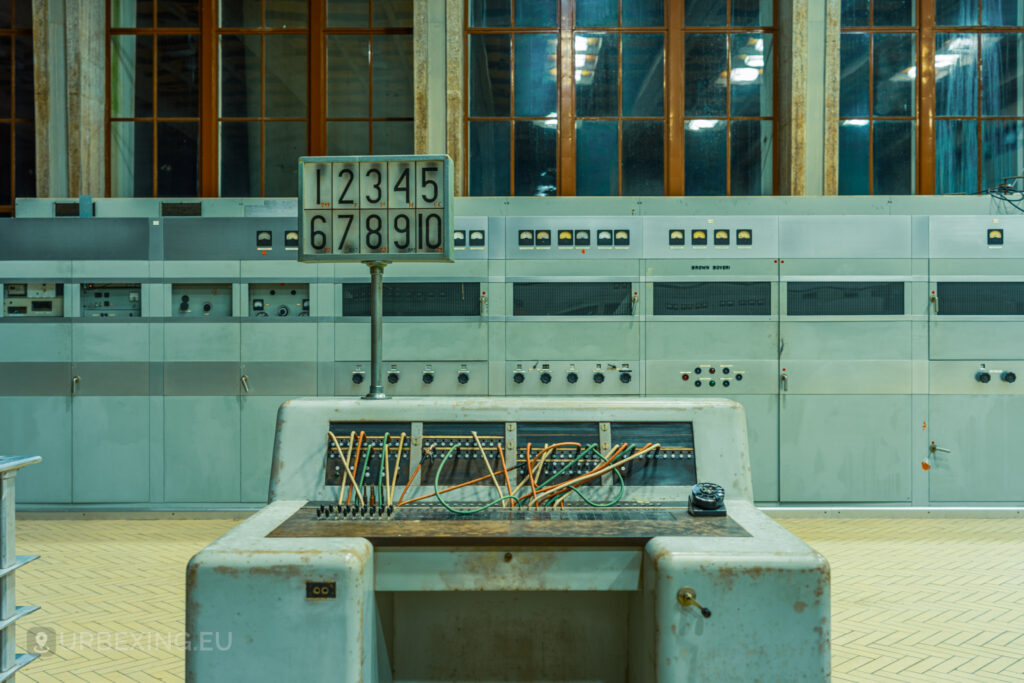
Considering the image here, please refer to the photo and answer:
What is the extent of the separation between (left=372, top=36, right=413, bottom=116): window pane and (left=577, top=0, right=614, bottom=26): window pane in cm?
192

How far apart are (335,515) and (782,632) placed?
1.49m

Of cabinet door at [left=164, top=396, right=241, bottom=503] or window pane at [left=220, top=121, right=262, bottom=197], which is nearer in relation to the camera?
cabinet door at [left=164, top=396, right=241, bottom=503]

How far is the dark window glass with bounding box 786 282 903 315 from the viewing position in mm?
6336

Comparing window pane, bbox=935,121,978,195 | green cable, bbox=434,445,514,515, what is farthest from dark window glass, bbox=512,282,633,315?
window pane, bbox=935,121,978,195

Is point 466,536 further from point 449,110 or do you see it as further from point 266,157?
point 266,157

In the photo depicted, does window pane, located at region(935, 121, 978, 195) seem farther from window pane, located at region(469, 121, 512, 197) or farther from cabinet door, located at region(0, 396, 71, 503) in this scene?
cabinet door, located at region(0, 396, 71, 503)

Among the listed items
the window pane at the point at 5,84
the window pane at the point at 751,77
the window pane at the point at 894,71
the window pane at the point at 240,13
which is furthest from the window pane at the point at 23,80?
the window pane at the point at 894,71

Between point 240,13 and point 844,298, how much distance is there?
682 cm

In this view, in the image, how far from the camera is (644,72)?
7.63 m

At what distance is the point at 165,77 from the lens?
764 centimetres

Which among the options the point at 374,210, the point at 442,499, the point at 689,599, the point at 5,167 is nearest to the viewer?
the point at 689,599

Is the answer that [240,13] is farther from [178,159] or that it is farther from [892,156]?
[892,156]

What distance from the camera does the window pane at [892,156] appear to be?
24.8 feet

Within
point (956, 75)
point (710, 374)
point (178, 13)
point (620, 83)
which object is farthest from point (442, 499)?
point (956, 75)
